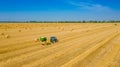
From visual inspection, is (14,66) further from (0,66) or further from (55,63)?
(55,63)

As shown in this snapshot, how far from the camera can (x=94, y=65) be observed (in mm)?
7336

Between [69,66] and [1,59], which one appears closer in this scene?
[69,66]

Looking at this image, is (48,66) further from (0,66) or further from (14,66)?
(0,66)

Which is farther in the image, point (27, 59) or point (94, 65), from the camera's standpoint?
point (27, 59)

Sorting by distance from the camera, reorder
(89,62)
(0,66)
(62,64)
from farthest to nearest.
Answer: (89,62)
(62,64)
(0,66)

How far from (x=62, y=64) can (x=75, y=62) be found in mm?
654

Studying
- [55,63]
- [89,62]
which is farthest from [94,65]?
[55,63]

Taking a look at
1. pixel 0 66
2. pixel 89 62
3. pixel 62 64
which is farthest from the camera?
pixel 89 62

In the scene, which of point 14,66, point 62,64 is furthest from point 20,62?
point 62,64

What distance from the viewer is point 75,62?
761 cm

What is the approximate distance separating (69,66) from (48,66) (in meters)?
0.79

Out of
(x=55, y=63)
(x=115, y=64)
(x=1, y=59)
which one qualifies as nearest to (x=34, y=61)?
A: (x=55, y=63)

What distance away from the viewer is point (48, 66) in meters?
6.95

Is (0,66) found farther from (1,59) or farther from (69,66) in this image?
(69,66)
